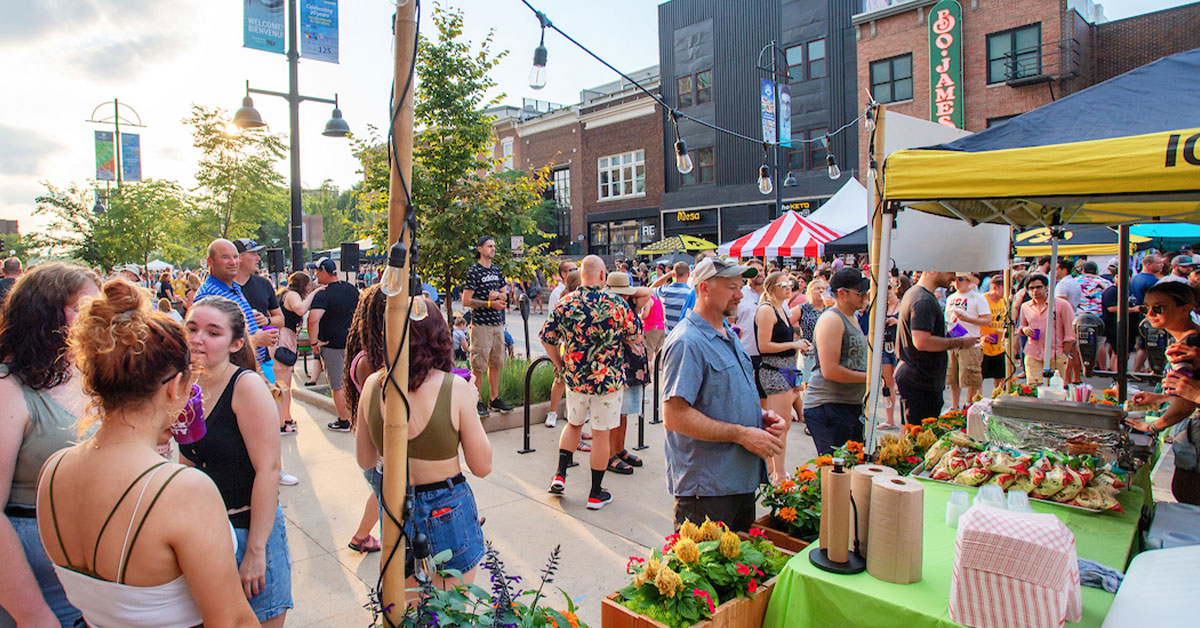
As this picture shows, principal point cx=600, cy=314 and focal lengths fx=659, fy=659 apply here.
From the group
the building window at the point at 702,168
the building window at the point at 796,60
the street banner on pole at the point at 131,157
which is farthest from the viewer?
the building window at the point at 702,168

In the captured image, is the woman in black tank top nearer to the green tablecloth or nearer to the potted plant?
the potted plant

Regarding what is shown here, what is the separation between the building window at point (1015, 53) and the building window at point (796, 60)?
685 cm

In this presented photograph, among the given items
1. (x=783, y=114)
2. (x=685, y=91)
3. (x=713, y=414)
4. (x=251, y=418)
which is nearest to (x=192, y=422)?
(x=251, y=418)

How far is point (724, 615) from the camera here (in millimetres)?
2203

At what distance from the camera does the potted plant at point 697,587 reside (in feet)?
7.03

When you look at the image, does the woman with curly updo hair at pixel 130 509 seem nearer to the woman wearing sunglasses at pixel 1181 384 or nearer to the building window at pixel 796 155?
the woman wearing sunglasses at pixel 1181 384

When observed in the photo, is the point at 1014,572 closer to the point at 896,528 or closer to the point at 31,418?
the point at 896,528

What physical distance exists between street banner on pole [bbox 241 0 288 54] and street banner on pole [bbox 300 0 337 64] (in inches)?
10.3

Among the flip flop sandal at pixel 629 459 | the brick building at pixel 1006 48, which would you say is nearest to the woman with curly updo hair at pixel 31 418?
the flip flop sandal at pixel 629 459

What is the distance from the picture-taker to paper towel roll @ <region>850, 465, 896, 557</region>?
2.24 m

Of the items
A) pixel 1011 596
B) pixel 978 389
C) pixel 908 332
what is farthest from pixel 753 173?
pixel 1011 596

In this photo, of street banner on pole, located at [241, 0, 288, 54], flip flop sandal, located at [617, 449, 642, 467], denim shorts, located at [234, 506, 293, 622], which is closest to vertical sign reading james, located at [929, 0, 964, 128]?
street banner on pole, located at [241, 0, 288, 54]

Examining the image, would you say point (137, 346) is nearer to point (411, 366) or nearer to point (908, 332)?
point (411, 366)

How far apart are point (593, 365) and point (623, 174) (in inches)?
1181
